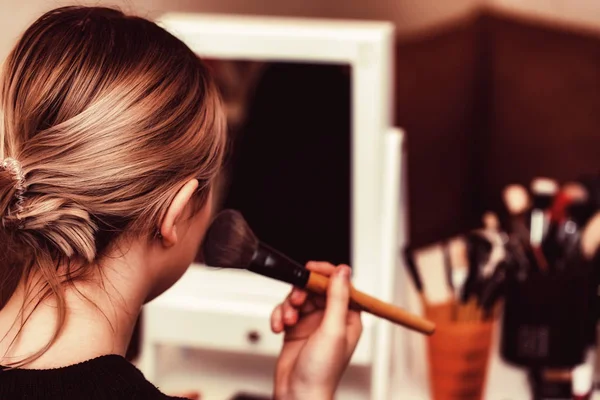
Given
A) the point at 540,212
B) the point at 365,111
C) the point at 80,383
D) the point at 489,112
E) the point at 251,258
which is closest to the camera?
the point at 80,383

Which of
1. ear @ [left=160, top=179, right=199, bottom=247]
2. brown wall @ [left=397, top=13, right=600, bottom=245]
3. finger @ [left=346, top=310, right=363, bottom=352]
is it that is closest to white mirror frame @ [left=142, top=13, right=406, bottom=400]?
finger @ [left=346, top=310, right=363, bottom=352]

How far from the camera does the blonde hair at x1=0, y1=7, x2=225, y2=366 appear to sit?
654mm

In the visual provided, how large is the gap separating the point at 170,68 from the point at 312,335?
12.1 inches

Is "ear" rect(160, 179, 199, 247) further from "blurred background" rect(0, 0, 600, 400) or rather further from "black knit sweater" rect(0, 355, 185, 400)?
"blurred background" rect(0, 0, 600, 400)

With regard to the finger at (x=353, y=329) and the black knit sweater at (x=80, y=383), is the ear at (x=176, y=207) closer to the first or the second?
the black knit sweater at (x=80, y=383)

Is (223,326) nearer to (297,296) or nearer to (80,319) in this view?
(297,296)

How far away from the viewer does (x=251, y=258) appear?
78 cm

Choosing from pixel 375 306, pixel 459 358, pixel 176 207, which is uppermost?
pixel 176 207

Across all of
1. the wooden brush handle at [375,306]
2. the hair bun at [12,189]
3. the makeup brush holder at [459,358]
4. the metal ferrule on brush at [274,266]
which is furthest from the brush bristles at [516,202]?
the hair bun at [12,189]

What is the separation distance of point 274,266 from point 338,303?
7 cm

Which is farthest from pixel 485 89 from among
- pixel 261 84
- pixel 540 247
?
pixel 261 84

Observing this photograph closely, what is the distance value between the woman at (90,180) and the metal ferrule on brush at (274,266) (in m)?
0.09

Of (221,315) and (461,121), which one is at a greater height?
(461,121)

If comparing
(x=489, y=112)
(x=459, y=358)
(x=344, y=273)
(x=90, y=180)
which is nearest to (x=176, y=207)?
(x=90, y=180)
